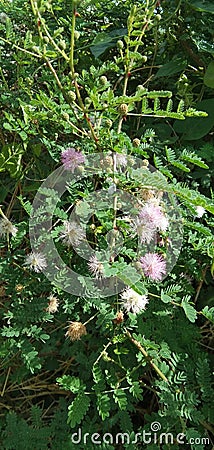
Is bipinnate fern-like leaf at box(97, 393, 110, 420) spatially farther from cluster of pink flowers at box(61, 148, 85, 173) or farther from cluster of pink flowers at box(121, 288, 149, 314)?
cluster of pink flowers at box(61, 148, 85, 173)

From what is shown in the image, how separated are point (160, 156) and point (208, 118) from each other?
16 cm

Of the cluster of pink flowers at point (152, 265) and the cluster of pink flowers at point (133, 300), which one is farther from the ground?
the cluster of pink flowers at point (152, 265)

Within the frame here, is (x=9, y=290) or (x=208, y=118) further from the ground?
(x=208, y=118)

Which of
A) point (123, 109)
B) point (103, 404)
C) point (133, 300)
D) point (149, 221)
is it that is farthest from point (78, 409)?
point (123, 109)

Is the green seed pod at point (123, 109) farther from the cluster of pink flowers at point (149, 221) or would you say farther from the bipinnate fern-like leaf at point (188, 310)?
the bipinnate fern-like leaf at point (188, 310)

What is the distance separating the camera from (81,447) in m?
0.87

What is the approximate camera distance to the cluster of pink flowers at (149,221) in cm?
85

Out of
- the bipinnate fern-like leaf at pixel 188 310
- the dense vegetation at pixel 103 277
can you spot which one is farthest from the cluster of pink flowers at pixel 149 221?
the bipinnate fern-like leaf at pixel 188 310

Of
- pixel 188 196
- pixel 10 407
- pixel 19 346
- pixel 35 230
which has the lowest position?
pixel 10 407

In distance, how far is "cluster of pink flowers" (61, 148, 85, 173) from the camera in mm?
938

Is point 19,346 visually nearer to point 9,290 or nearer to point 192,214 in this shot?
point 9,290

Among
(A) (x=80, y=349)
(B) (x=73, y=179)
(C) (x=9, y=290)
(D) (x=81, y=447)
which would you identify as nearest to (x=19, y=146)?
(B) (x=73, y=179)

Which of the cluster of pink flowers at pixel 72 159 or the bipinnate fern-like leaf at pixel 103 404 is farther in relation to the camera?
the cluster of pink flowers at pixel 72 159

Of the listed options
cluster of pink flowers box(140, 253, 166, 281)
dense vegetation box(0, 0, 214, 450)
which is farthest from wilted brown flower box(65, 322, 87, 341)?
cluster of pink flowers box(140, 253, 166, 281)
